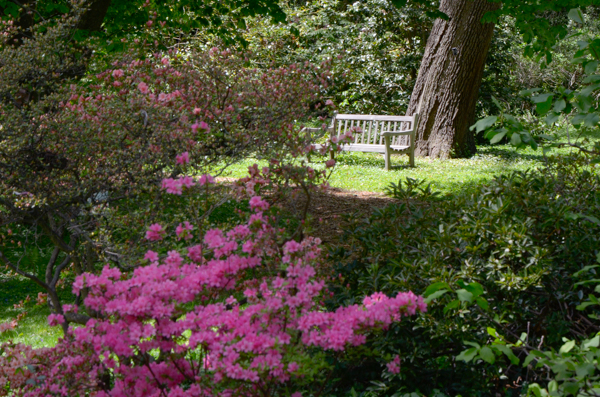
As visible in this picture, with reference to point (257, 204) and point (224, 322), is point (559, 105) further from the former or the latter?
point (224, 322)

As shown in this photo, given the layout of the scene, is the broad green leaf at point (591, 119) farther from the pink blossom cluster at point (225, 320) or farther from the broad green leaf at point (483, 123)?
the pink blossom cluster at point (225, 320)

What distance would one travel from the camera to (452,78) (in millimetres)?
12320

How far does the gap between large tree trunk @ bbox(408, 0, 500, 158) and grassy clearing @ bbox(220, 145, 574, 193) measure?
0.53m

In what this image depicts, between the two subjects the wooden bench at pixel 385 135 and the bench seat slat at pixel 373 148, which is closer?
the wooden bench at pixel 385 135

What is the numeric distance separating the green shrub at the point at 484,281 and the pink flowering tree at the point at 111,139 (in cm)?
84

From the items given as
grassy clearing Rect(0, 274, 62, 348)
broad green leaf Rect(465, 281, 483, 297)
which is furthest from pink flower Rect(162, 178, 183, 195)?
grassy clearing Rect(0, 274, 62, 348)

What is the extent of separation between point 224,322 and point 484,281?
1.43m

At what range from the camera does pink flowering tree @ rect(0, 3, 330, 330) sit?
3271 millimetres

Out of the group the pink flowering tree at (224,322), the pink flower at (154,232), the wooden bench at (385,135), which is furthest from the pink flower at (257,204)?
the wooden bench at (385,135)

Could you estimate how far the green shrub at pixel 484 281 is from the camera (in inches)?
107

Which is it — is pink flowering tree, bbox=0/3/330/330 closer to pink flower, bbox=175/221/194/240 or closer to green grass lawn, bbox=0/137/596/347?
pink flower, bbox=175/221/194/240

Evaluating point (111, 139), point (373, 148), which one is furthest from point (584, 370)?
point (373, 148)

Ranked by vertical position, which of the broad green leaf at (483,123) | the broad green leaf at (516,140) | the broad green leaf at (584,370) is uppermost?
the broad green leaf at (483,123)

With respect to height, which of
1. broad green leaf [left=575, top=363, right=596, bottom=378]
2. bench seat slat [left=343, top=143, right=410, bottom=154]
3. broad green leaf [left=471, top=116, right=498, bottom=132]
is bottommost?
bench seat slat [left=343, top=143, right=410, bottom=154]
